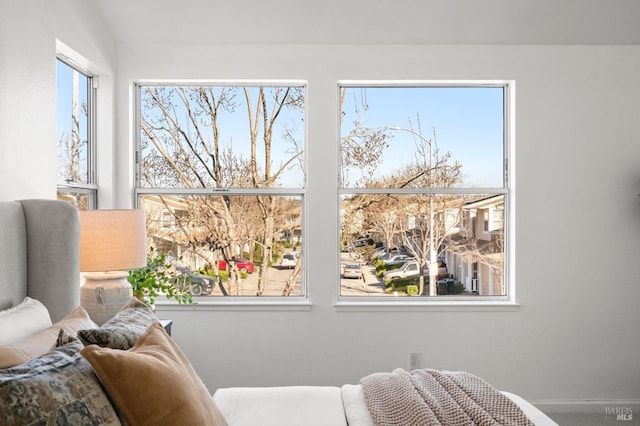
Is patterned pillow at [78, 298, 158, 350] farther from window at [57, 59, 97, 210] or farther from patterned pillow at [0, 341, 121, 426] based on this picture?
window at [57, 59, 97, 210]

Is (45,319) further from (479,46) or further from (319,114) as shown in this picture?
(479,46)

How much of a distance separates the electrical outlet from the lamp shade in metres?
1.87

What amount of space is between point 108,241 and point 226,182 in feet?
4.11

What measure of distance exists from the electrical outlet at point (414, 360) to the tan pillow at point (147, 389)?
7.59 feet

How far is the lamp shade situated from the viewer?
2.61m

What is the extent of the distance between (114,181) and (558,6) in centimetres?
302

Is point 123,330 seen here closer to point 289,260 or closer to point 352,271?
point 289,260

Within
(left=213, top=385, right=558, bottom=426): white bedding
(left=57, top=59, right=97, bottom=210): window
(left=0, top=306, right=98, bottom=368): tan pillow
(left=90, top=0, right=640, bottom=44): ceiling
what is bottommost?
(left=213, top=385, right=558, bottom=426): white bedding

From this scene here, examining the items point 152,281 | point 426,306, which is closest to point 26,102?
point 152,281

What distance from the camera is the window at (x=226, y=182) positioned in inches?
148

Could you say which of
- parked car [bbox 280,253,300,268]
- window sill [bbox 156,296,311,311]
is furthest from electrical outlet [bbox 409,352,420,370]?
parked car [bbox 280,253,300,268]

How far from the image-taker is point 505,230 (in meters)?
3.77

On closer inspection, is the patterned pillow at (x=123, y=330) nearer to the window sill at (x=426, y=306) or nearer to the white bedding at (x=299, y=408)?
the white bedding at (x=299, y=408)

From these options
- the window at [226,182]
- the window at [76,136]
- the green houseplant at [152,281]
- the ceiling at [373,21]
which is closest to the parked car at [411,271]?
the window at [226,182]
